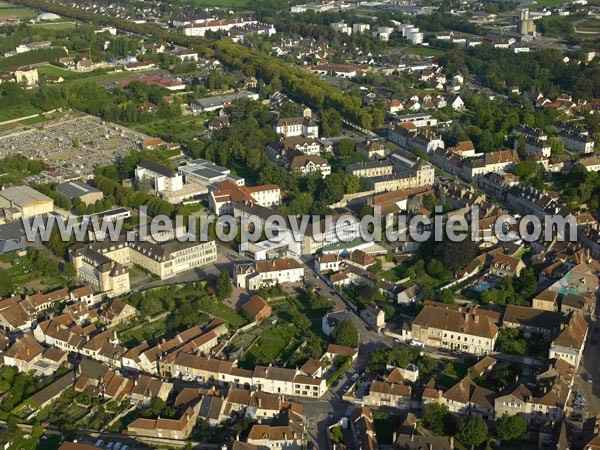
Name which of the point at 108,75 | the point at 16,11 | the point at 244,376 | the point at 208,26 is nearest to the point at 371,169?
the point at 244,376

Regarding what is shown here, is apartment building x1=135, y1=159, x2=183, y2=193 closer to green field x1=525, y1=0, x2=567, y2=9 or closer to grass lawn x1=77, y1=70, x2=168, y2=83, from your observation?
grass lawn x1=77, y1=70, x2=168, y2=83

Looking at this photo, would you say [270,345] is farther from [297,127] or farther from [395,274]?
[297,127]

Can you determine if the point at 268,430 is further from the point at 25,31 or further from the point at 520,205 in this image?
the point at 25,31

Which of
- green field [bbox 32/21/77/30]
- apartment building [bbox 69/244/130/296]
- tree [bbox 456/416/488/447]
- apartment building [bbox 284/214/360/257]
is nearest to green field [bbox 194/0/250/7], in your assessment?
green field [bbox 32/21/77/30]

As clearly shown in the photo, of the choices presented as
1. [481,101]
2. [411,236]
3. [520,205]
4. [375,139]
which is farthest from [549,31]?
[411,236]

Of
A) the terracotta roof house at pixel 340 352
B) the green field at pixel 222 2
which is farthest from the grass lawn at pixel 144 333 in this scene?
the green field at pixel 222 2

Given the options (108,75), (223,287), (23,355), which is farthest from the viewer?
(108,75)
